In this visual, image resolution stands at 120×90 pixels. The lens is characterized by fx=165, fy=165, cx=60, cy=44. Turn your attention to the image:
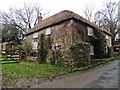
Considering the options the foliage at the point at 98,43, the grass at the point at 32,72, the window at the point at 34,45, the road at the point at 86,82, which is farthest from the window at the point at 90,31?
the road at the point at 86,82

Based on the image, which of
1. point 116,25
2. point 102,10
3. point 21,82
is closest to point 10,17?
point 102,10

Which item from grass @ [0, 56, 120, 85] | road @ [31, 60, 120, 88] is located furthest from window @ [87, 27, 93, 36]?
road @ [31, 60, 120, 88]

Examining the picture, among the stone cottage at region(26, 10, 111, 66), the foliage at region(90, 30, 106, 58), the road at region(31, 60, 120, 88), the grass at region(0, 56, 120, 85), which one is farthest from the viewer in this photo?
the foliage at region(90, 30, 106, 58)

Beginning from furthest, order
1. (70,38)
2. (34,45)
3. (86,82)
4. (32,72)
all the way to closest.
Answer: (34,45) → (70,38) → (32,72) → (86,82)

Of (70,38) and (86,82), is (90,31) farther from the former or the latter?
(86,82)

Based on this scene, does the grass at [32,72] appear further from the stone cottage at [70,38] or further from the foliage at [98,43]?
the foliage at [98,43]

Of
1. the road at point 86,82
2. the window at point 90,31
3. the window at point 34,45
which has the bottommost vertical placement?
the road at point 86,82

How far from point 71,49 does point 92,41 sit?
848 cm

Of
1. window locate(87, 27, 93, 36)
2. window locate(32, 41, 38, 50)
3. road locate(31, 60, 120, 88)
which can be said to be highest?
window locate(87, 27, 93, 36)

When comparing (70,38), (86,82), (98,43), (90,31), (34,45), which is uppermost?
(90,31)

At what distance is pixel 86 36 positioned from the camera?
24.4 metres

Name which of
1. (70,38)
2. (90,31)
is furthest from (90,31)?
(70,38)

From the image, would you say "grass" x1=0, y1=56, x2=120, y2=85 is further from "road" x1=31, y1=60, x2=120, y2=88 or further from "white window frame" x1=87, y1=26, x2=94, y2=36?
→ "white window frame" x1=87, y1=26, x2=94, y2=36

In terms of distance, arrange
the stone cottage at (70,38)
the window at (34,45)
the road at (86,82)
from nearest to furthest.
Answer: the road at (86,82)
the stone cottage at (70,38)
the window at (34,45)
